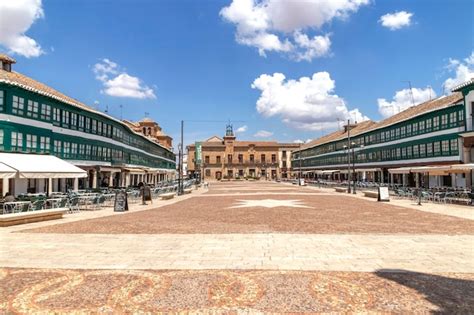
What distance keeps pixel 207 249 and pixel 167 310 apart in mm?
4125

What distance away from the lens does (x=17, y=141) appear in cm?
2342

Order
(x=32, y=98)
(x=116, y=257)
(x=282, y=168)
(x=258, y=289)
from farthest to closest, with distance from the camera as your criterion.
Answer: (x=282, y=168), (x=32, y=98), (x=116, y=257), (x=258, y=289)

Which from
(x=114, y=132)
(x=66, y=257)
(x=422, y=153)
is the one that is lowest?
(x=66, y=257)

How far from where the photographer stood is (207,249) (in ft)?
30.3

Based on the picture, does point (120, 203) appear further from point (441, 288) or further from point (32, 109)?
point (441, 288)

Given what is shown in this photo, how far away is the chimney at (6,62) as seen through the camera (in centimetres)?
2795

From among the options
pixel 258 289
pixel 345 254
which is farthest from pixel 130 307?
pixel 345 254

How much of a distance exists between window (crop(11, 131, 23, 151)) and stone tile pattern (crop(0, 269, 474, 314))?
19.1m

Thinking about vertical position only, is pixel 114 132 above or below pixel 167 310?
above

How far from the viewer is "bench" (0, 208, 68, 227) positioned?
1341 centimetres

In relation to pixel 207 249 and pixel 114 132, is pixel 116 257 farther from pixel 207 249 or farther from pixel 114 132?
pixel 114 132

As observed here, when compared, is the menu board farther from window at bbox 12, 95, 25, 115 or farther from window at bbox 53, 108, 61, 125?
window at bbox 53, 108, 61, 125

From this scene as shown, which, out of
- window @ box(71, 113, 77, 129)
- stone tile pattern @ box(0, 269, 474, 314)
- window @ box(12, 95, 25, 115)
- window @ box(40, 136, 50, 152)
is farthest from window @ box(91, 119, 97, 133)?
stone tile pattern @ box(0, 269, 474, 314)

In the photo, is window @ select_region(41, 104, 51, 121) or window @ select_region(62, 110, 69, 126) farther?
window @ select_region(62, 110, 69, 126)
